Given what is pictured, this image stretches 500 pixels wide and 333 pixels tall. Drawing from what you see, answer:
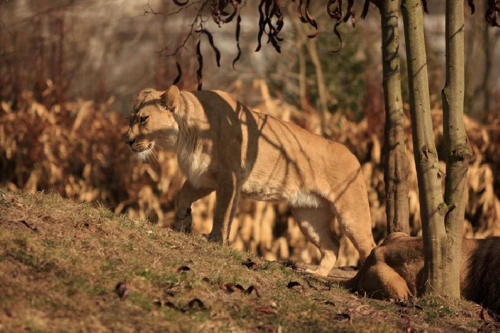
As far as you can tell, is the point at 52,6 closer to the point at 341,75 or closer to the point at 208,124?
the point at 341,75

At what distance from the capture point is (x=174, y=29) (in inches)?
755

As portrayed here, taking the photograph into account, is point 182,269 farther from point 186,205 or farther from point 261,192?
point 261,192

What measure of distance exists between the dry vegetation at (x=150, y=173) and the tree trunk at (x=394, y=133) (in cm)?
331

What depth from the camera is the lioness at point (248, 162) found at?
25.6 feet

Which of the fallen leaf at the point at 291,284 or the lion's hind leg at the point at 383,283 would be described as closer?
the fallen leaf at the point at 291,284

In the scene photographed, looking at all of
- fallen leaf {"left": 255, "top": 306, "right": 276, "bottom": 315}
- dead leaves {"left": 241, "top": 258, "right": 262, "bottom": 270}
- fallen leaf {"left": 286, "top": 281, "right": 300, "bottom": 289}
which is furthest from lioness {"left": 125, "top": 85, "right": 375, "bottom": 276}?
fallen leaf {"left": 255, "top": 306, "right": 276, "bottom": 315}

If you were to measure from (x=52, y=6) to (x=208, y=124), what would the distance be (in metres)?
9.64

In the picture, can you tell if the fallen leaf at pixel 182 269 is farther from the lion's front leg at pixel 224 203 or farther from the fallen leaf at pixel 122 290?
the lion's front leg at pixel 224 203

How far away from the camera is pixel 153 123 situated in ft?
25.9

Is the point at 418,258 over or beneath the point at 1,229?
beneath

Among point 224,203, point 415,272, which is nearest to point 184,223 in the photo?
point 224,203

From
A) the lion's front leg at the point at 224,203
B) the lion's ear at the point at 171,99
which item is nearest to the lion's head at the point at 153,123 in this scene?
the lion's ear at the point at 171,99

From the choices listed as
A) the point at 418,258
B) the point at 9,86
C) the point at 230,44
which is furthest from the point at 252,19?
the point at 418,258

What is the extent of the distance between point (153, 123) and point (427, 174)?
2902mm
